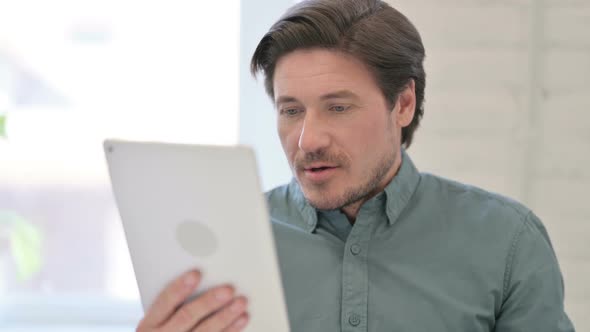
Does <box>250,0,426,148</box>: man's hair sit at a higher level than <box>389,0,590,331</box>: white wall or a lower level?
higher

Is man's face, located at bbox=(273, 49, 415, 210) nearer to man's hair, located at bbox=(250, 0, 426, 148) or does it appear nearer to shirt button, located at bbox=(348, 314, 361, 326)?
man's hair, located at bbox=(250, 0, 426, 148)

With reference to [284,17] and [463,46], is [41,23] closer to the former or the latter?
[284,17]

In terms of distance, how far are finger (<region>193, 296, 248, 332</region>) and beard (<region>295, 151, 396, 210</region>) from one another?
0.40 m

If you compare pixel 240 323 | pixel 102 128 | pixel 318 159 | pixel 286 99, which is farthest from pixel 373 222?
pixel 102 128

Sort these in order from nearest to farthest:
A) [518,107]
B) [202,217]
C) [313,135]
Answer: [202,217] < [313,135] < [518,107]

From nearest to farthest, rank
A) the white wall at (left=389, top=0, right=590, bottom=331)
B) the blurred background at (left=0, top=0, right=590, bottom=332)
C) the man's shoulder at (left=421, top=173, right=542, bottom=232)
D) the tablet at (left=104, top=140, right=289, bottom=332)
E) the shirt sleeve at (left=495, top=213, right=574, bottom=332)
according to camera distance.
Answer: the tablet at (left=104, top=140, right=289, bottom=332), the shirt sleeve at (left=495, top=213, right=574, bottom=332), the man's shoulder at (left=421, top=173, right=542, bottom=232), the white wall at (left=389, top=0, right=590, bottom=331), the blurred background at (left=0, top=0, right=590, bottom=332)

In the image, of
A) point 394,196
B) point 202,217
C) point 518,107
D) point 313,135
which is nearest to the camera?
point 202,217

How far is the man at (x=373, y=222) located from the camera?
1.35 meters

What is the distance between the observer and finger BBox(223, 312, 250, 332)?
101 centimetres

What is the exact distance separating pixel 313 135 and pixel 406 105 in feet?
0.94

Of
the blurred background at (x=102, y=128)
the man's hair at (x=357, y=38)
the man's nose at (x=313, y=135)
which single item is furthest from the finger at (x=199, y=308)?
the blurred background at (x=102, y=128)

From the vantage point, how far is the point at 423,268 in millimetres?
1382

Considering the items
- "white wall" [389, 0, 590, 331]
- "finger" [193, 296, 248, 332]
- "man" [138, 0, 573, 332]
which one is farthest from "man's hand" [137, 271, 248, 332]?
"white wall" [389, 0, 590, 331]

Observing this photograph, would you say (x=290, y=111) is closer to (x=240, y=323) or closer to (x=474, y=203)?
(x=474, y=203)
